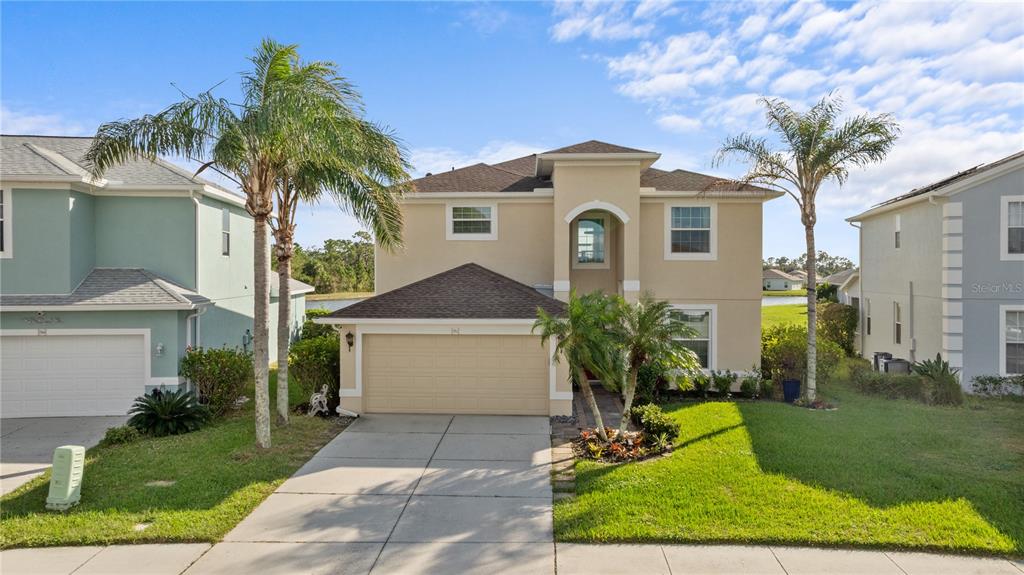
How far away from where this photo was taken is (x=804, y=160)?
523 inches

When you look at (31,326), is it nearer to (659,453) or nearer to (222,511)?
(222,511)

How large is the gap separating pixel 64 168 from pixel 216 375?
5805mm

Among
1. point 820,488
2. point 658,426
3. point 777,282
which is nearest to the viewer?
point 820,488

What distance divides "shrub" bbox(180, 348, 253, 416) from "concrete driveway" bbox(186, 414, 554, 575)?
355cm

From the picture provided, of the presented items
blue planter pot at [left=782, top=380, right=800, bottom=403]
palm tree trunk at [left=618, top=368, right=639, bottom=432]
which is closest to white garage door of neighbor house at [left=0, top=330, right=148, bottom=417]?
palm tree trunk at [left=618, top=368, right=639, bottom=432]

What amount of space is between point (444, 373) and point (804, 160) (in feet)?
31.7

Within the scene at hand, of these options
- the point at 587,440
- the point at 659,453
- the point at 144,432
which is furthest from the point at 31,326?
the point at 659,453

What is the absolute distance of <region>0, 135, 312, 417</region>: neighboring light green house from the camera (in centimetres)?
1267

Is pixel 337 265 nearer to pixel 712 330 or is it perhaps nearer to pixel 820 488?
pixel 712 330

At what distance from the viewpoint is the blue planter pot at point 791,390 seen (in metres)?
14.5

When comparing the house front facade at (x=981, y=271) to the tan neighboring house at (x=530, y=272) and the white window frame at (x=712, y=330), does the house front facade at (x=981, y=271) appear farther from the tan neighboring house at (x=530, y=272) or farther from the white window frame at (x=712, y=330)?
the white window frame at (x=712, y=330)

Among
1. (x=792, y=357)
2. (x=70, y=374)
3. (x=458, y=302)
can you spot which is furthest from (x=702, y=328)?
(x=70, y=374)

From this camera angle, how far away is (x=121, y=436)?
10.7 m

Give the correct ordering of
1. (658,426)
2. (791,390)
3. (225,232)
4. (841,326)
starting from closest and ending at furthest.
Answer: (658,426), (791,390), (225,232), (841,326)
